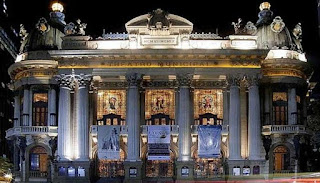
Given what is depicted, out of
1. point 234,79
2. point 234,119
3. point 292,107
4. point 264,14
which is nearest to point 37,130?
point 234,119

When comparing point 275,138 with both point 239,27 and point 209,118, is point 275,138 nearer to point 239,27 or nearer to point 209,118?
point 209,118

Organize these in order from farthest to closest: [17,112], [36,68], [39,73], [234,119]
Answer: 1. [17,112]
2. [39,73]
3. [36,68]
4. [234,119]

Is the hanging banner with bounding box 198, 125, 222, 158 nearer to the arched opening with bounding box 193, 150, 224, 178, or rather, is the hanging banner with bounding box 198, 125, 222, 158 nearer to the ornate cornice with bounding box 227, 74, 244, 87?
the arched opening with bounding box 193, 150, 224, 178

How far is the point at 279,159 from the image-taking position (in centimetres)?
8794

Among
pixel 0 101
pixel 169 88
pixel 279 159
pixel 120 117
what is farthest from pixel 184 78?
pixel 0 101

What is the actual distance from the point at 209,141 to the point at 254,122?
5446 mm

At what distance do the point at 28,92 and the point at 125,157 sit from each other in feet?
45.3

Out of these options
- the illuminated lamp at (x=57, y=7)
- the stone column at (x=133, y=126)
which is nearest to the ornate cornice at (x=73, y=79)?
the stone column at (x=133, y=126)

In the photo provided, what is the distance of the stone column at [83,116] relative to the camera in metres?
85.2

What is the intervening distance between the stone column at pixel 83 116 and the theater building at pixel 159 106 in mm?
111

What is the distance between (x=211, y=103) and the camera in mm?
88438

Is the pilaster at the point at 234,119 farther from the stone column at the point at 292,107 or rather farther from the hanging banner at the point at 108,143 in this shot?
the hanging banner at the point at 108,143

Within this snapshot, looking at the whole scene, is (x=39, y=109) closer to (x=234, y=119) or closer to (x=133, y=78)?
(x=133, y=78)

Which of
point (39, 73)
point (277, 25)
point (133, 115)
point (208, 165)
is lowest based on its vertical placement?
point (208, 165)
